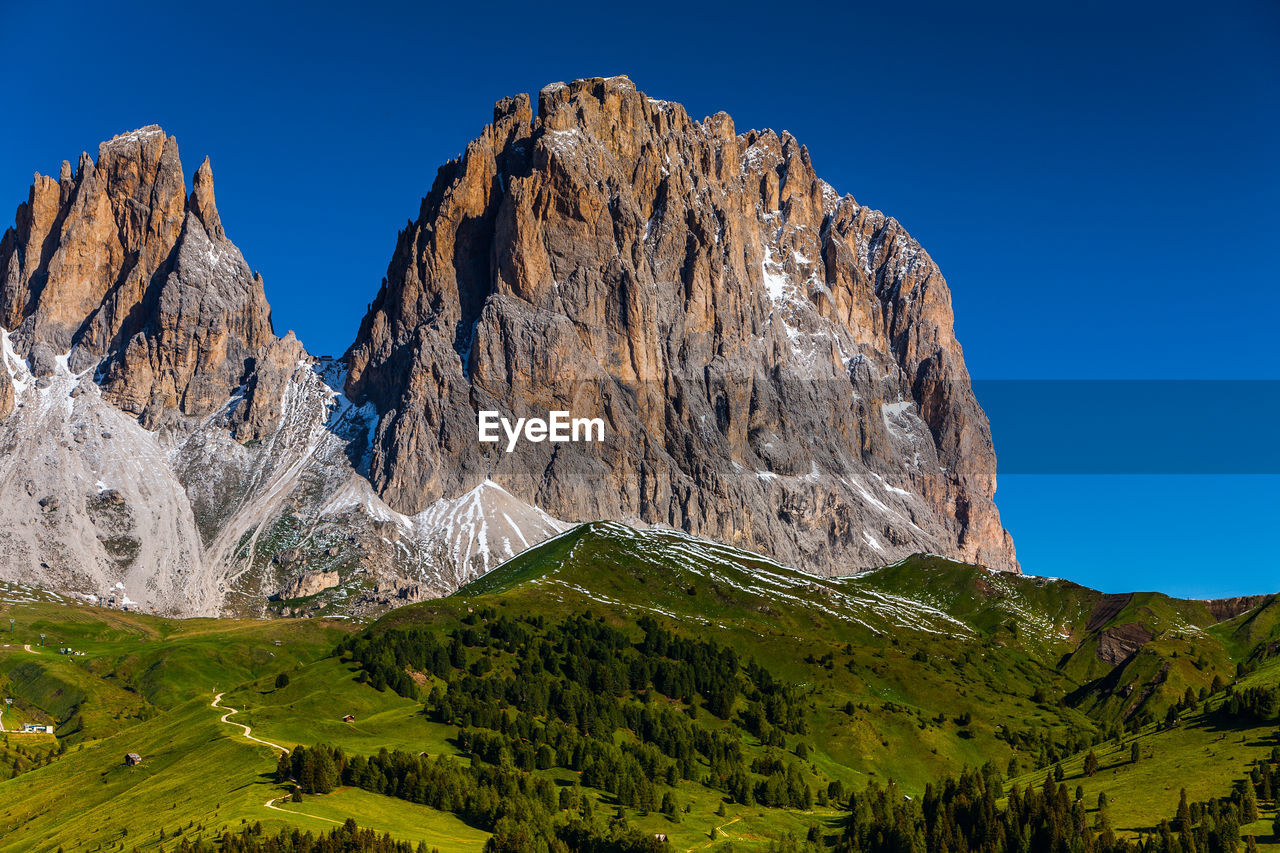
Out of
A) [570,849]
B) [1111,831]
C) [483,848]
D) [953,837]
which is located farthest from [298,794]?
[1111,831]

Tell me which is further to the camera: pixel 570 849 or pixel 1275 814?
pixel 570 849

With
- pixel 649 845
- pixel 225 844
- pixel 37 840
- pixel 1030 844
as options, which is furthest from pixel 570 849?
pixel 37 840

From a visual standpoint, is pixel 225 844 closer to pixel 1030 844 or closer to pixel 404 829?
pixel 404 829

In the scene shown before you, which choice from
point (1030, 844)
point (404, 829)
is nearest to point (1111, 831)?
point (1030, 844)

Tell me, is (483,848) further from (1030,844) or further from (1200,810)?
(1200,810)

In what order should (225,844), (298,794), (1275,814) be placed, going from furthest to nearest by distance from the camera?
(298,794) → (1275,814) → (225,844)

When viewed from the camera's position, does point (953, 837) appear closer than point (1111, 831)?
No

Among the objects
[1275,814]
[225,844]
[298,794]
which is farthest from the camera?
[298,794]
